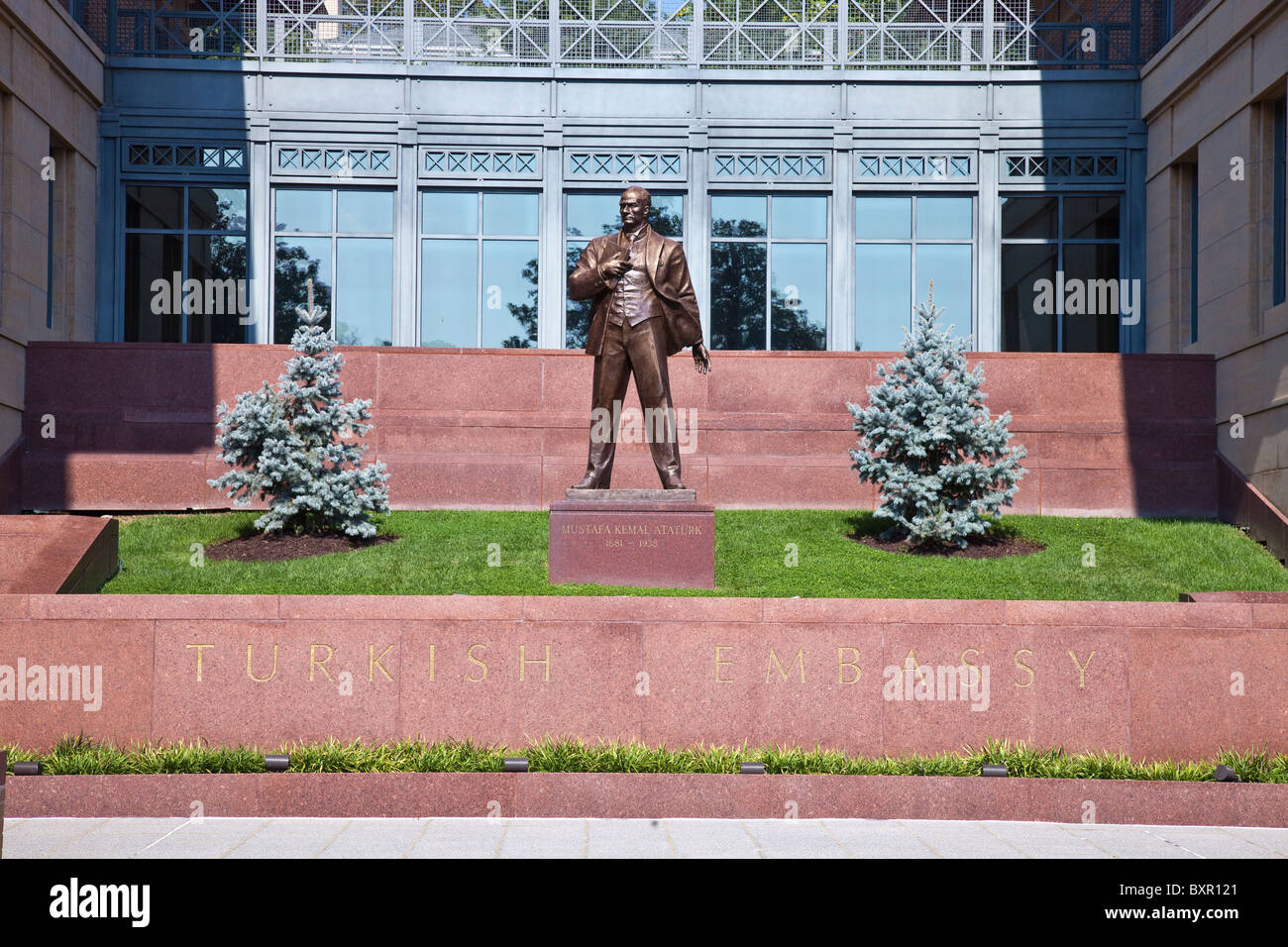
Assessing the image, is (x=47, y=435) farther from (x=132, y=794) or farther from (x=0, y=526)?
(x=132, y=794)

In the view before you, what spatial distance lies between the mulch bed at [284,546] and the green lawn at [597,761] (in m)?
4.89

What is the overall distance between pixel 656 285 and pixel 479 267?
11535 mm

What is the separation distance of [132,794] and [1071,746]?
7314 millimetres

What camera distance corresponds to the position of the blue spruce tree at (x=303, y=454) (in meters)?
15.2

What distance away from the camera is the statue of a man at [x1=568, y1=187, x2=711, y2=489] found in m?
13.3

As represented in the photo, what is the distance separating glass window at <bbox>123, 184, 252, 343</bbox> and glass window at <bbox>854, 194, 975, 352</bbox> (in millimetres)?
11880

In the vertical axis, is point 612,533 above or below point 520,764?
above

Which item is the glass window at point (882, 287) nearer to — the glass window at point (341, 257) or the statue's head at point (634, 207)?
the glass window at point (341, 257)

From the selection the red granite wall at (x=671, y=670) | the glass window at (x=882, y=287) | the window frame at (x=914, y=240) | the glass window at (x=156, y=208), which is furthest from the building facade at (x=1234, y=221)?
the glass window at (x=156, y=208)

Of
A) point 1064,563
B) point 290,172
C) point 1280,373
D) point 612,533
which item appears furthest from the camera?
point 290,172

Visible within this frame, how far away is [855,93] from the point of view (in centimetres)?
2411

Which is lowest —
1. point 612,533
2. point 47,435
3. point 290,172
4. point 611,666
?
point 611,666

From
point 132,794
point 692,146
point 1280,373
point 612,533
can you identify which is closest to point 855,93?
point 692,146

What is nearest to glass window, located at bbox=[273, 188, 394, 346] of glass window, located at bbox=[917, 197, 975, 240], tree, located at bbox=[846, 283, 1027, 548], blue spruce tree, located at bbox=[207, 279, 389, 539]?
blue spruce tree, located at bbox=[207, 279, 389, 539]
